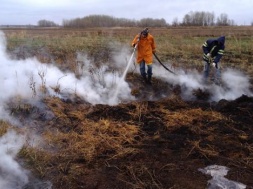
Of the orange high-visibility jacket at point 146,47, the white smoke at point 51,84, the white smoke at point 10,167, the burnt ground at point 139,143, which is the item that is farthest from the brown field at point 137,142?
the orange high-visibility jacket at point 146,47

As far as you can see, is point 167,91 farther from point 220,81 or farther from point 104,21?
point 104,21

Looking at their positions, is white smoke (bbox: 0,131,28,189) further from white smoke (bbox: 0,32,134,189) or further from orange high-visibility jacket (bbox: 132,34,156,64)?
orange high-visibility jacket (bbox: 132,34,156,64)

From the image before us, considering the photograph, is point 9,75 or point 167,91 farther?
point 167,91

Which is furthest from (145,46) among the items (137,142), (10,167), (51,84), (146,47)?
(10,167)

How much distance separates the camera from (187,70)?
11.5 meters

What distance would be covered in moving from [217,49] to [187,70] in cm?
202

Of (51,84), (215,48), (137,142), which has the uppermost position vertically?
(215,48)

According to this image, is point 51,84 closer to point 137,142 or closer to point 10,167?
point 137,142

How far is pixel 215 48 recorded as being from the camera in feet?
31.6

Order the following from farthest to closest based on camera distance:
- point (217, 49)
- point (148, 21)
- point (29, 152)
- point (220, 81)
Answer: point (148, 21)
point (220, 81)
point (217, 49)
point (29, 152)

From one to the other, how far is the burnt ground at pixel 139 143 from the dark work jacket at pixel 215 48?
1557 mm

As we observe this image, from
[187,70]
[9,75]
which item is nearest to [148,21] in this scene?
[187,70]

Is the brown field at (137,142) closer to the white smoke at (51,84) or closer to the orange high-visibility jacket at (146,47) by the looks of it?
the white smoke at (51,84)

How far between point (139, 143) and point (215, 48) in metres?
4.83
